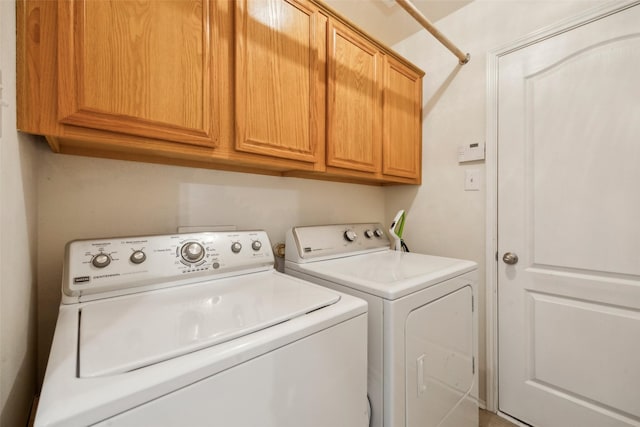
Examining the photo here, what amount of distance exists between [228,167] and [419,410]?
1.31 meters

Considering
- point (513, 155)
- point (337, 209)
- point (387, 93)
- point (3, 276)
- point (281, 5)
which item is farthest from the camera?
point (337, 209)

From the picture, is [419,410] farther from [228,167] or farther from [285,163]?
[228,167]

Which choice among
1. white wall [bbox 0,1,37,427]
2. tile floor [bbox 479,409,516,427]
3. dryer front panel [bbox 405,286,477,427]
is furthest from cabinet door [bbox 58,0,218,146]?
tile floor [bbox 479,409,516,427]

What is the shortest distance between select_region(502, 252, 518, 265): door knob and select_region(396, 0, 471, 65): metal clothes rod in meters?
1.30

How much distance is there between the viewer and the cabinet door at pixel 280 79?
3.38 feet

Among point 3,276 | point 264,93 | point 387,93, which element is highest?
point 387,93

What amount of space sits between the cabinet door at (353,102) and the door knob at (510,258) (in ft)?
3.07

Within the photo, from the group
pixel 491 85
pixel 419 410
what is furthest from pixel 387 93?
pixel 419 410

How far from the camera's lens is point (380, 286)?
917 millimetres

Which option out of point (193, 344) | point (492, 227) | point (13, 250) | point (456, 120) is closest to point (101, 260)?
point (13, 250)

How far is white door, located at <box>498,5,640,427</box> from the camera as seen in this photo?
123cm

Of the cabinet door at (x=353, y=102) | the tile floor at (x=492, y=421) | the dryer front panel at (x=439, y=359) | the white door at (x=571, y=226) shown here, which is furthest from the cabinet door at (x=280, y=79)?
the tile floor at (x=492, y=421)

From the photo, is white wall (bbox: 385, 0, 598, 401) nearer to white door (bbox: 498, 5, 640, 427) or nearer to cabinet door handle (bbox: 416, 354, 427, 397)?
white door (bbox: 498, 5, 640, 427)

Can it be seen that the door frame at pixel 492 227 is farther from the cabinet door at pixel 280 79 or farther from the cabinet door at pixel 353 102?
the cabinet door at pixel 280 79
